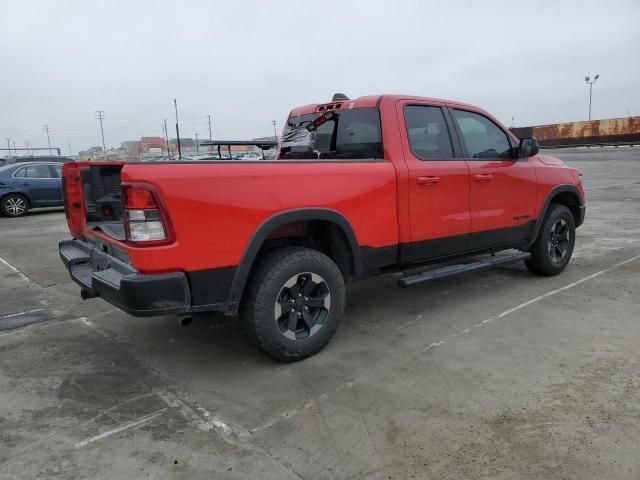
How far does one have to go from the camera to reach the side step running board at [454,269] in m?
4.18

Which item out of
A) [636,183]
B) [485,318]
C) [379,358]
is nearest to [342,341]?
[379,358]

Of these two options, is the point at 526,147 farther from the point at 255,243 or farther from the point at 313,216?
the point at 255,243

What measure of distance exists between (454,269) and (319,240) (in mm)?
1418

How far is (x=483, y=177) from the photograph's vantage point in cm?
462

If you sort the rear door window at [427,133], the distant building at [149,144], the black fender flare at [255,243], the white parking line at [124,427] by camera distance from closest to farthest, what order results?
1. the white parking line at [124,427]
2. the black fender flare at [255,243]
3. the rear door window at [427,133]
4. the distant building at [149,144]

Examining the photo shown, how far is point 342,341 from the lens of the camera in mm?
4020

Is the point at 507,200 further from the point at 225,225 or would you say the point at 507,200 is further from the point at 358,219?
the point at 225,225

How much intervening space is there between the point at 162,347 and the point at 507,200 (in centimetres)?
347

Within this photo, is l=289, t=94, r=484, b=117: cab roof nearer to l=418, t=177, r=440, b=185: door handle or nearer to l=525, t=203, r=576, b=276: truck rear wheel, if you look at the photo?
l=418, t=177, r=440, b=185: door handle

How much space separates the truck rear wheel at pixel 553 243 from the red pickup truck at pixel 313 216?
0.03 metres

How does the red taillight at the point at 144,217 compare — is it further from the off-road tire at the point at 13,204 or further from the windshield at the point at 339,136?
the off-road tire at the point at 13,204

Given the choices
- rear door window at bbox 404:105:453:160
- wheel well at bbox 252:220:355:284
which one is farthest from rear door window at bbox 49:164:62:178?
rear door window at bbox 404:105:453:160

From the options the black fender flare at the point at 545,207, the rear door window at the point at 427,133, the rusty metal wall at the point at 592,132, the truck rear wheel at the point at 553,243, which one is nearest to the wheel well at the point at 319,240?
the rear door window at the point at 427,133

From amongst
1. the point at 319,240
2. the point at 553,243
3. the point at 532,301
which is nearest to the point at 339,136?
the point at 319,240
